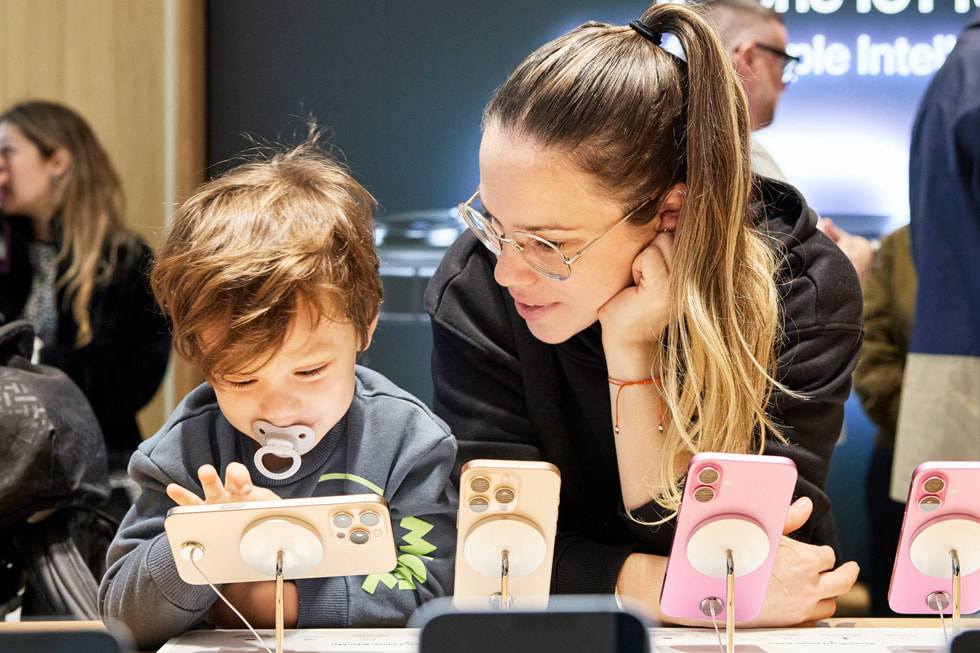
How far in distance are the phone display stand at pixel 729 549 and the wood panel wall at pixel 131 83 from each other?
5.22ft

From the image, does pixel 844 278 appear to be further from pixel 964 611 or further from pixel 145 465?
pixel 145 465

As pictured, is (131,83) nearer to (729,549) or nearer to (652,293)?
(652,293)

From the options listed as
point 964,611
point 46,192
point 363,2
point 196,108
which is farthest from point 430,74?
point 964,611

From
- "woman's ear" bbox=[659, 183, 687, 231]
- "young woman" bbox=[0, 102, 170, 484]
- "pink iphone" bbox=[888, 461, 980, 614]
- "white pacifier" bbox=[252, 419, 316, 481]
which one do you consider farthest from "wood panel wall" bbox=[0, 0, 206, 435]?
"pink iphone" bbox=[888, 461, 980, 614]

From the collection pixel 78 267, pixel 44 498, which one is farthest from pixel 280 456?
pixel 78 267

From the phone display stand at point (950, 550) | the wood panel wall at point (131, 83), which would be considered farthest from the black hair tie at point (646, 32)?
the wood panel wall at point (131, 83)

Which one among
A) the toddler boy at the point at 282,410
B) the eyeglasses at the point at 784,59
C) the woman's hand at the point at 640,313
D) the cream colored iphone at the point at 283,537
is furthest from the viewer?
the eyeglasses at the point at 784,59

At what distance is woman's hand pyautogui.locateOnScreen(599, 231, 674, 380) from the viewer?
141 centimetres

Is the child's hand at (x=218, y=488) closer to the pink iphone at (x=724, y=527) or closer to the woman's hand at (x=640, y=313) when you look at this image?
the pink iphone at (x=724, y=527)

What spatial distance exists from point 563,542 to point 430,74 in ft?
4.72

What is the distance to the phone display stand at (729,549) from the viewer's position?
1.11 m

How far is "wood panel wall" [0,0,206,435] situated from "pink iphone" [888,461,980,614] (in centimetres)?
173

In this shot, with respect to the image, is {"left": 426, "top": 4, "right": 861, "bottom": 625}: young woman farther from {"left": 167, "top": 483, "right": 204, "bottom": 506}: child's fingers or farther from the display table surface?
{"left": 167, "top": 483, "right": 204, "bottom": 506}: child's fingers

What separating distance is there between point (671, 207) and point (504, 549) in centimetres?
59
